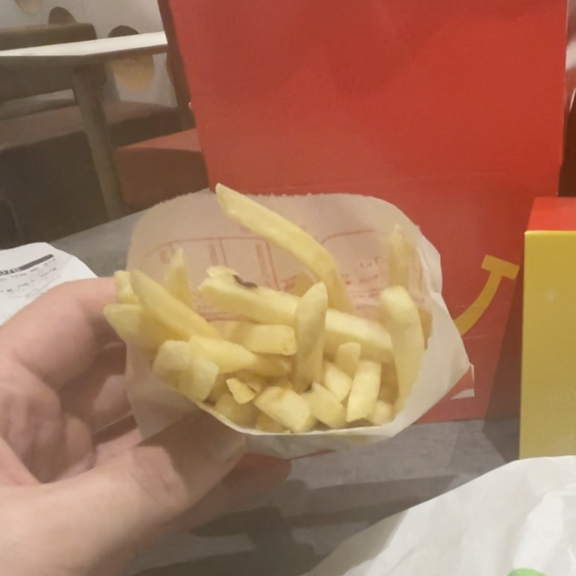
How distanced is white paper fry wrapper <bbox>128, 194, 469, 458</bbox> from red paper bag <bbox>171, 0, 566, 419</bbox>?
156 millimetres

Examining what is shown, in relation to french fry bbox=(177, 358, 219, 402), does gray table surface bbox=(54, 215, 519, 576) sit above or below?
below

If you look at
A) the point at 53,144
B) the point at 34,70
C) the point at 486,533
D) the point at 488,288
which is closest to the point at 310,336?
the point at 486,533

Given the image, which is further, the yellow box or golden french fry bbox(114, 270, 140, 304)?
the yellow box

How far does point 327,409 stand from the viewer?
41 centimetres

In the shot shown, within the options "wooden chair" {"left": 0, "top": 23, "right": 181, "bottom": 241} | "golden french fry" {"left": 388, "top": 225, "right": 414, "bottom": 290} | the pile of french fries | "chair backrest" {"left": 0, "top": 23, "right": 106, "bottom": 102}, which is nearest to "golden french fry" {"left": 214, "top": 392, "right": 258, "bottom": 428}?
the pile of french fries

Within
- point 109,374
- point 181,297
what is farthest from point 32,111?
point 181,297

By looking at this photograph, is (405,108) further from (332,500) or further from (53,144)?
(53,144)

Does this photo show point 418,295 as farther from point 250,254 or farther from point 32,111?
point 32,111

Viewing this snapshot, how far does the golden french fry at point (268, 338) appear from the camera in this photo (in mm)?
418

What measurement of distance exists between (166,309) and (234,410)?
82 millimetres

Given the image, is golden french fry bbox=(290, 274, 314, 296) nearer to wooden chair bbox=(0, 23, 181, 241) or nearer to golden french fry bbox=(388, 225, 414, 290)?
golden french fry bbox=(388, 225, 414, 290)

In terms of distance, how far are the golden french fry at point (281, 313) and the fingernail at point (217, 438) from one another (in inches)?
3.1

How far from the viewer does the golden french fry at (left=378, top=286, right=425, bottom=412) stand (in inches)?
15.6

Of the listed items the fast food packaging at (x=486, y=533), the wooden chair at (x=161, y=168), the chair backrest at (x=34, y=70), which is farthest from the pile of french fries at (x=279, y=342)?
the chair backrest at (x=34, y=70)
